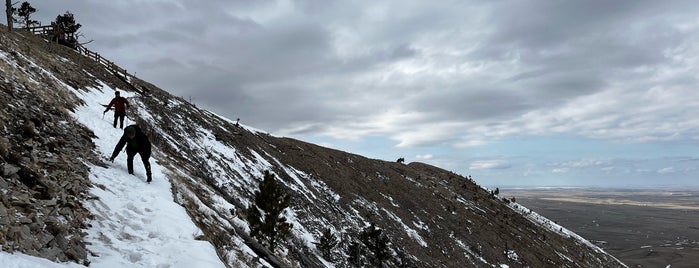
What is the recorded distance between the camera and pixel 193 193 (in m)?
14.7

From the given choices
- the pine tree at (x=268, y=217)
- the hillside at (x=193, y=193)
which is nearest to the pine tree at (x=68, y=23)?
the hillside at (x=193, y=193)

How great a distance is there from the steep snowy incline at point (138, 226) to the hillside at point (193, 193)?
0.04 metres

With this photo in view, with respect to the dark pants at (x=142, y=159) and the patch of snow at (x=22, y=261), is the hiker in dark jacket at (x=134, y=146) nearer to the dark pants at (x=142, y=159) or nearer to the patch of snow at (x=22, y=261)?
the dark pants at (x=142, y=159)

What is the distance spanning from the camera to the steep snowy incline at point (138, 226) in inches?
308

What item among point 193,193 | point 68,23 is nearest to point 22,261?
point 193,193

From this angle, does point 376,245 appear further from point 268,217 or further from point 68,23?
point 68,23

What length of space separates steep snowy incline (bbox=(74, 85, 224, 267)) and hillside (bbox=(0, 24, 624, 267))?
0.04 meters

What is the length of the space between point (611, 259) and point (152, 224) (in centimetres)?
6609

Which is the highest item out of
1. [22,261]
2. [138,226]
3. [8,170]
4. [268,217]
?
[8,170]

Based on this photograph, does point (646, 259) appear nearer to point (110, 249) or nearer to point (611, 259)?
point (611, 259)

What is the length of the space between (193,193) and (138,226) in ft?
18.6

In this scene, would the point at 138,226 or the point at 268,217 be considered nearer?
the point at 138,226

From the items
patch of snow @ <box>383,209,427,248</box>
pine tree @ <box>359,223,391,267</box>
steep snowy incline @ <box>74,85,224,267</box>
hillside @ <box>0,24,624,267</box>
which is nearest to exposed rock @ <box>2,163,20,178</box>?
hillside @ <box>0,24,624,267</box>

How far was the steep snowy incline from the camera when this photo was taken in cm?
783
